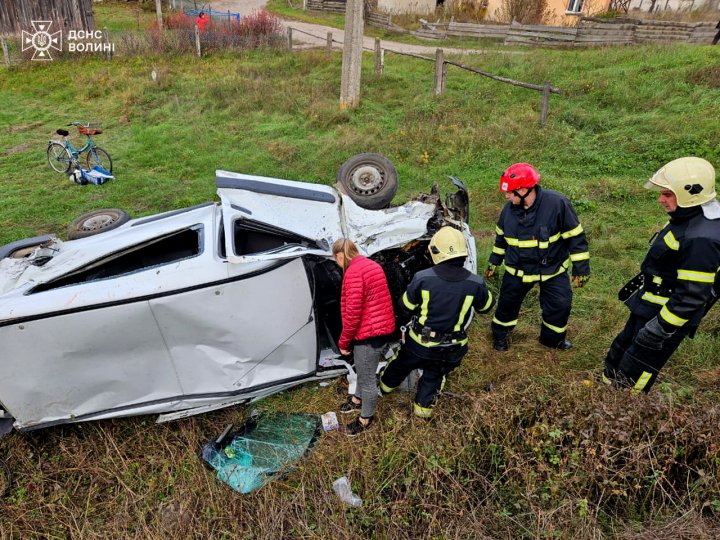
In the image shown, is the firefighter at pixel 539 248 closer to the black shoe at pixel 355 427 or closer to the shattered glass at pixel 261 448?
the black shoe at pixel 355 427

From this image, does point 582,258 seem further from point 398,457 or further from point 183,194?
point 183,194

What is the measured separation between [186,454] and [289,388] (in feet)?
2.77

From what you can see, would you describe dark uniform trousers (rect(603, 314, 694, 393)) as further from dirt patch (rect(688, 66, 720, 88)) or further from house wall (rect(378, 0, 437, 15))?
house wall (rect(378, 0, 437, 15))

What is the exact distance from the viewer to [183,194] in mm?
7008

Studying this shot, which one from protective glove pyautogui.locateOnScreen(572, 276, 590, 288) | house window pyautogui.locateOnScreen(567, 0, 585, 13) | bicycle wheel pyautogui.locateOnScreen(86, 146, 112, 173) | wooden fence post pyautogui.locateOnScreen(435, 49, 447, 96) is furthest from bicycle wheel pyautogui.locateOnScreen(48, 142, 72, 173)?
house window pyautogui.locateOnScreen(567, 0, 585, 13)

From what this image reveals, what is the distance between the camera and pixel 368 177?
521 cm

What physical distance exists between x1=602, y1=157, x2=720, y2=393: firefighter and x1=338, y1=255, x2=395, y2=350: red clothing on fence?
5.20 ft

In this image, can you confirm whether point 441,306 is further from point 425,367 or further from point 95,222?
point 95,222

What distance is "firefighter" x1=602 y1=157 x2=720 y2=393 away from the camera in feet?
8.51

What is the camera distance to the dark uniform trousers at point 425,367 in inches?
117

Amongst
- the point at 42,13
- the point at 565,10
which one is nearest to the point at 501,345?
the point at 42,13

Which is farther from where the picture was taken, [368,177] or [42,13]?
[42,13]

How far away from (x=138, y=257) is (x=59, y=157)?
5.50 metres

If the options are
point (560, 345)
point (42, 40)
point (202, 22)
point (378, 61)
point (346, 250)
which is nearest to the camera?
point (346, 250)
